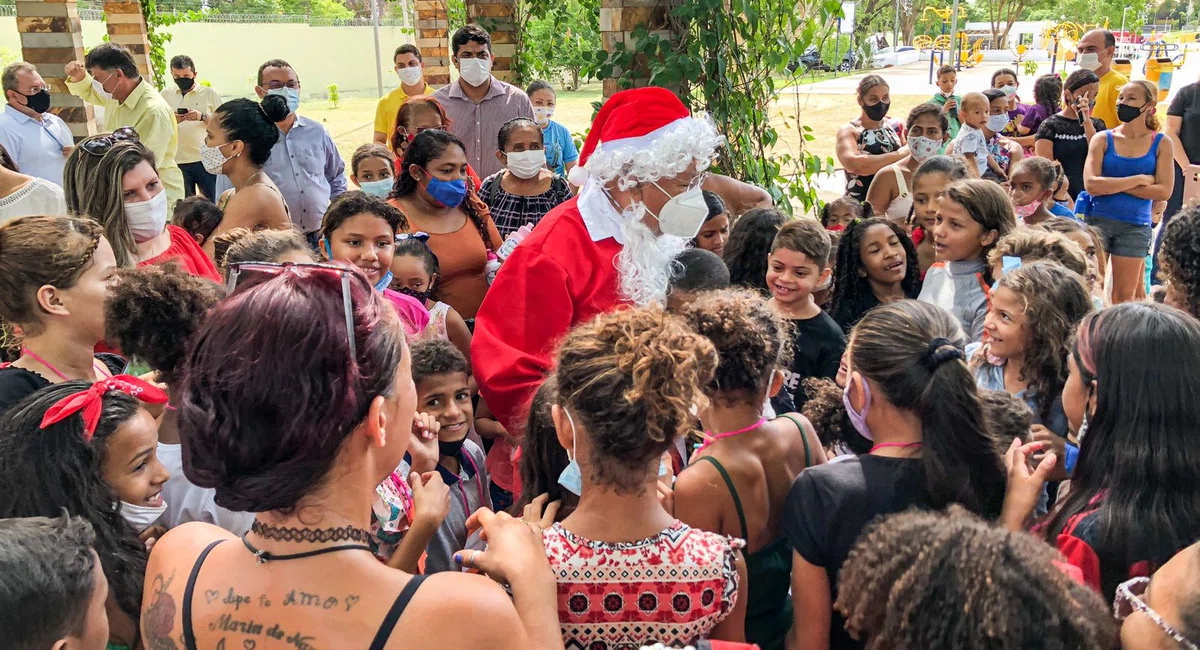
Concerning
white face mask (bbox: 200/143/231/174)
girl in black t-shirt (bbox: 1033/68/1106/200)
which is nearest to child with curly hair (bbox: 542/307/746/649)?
white face mask (bbox: 200/143/231/174)

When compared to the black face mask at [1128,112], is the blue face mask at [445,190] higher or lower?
lower

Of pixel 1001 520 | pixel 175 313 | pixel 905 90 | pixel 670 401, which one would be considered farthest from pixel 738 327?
pixel 905 90

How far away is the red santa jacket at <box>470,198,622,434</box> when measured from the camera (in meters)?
2.84

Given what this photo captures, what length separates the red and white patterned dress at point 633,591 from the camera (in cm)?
172

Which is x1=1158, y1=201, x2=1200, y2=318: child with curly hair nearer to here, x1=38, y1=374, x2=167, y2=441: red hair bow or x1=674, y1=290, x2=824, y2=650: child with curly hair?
x1=674, y1=290, x2=824, y2=650: child with curly hair

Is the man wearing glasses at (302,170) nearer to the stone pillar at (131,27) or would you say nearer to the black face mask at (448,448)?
the black face mask at (448,448)

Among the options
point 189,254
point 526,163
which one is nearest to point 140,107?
point 526,163

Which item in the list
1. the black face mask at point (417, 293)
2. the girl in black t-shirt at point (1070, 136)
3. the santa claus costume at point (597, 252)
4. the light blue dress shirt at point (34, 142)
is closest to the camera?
the santa claus costume at point (597, 252)

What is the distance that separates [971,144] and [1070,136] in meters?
1.64

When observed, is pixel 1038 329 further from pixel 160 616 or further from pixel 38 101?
pixel 38 101

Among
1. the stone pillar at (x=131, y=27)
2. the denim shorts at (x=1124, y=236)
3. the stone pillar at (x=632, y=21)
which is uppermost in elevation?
the stone pillar at (x=131, y=27)

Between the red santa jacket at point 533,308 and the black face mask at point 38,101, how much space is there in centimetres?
585

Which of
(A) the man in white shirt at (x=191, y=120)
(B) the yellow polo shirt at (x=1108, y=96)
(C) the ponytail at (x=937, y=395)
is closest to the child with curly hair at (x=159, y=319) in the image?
(C) the ponytail at (x=937, y=395)

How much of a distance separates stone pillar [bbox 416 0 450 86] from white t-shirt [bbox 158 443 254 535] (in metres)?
9.64
